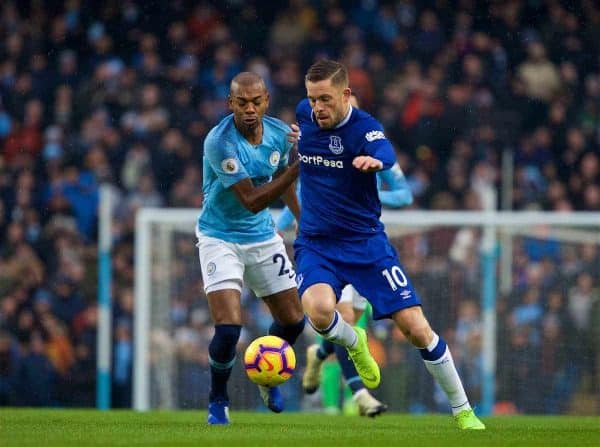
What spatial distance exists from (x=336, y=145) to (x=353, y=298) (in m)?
2.91

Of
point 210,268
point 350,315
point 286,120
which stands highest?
point 286,120

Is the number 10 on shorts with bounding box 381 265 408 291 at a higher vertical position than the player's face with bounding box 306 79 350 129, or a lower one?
lower

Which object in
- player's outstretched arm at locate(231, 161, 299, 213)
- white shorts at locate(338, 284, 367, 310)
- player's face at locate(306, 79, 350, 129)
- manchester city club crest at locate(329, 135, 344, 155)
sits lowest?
white shorts at locate(338, 284, 367, 310)

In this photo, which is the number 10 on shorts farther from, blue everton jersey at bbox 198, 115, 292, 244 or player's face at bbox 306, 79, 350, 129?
blue everton jersey at bbox 198, 115, 292, 244

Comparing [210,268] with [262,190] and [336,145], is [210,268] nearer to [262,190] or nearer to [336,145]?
[262,190]

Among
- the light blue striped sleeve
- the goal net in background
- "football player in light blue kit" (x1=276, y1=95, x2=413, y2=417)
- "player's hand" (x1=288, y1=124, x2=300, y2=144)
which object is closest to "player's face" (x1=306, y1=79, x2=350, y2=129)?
"player's hand" (x1=288, y1=124, x2=300, y2=144)

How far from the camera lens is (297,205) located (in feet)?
34.0

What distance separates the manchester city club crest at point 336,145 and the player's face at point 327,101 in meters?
0.08

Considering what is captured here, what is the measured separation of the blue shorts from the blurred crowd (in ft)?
19.1

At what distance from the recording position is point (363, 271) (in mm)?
9031

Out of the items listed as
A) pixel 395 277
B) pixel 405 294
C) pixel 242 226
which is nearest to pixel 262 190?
pixel 242 226

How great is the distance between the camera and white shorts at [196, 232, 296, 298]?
9688 millimetres

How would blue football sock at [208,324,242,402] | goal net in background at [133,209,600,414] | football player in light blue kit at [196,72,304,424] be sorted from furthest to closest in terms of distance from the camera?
goal net in background at [133,209,600,414] < blue football sock at [208,324,242,402] < football player in light blue kit at [196,72,304,424]

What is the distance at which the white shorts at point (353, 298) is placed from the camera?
11516 mm
